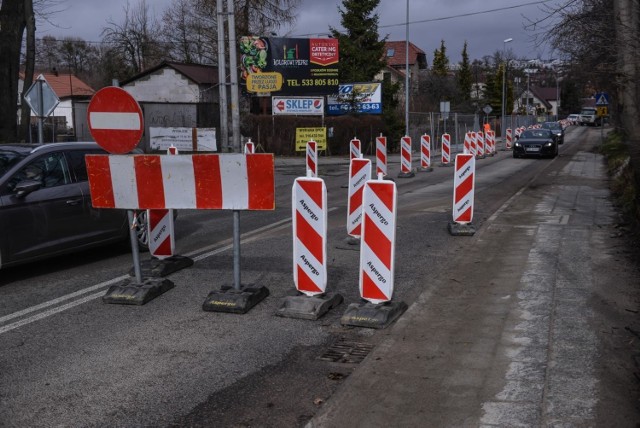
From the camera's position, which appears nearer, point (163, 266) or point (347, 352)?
point (347, 352)

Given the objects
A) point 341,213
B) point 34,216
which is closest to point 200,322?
point 34,216

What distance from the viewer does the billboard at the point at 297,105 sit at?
38.1m

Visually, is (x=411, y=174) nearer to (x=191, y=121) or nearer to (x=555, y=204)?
(x=555, y=204)

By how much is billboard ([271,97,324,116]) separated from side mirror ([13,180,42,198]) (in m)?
30.5

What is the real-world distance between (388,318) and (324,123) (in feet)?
107

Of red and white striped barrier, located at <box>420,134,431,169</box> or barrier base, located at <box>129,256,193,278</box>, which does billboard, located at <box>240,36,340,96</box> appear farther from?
barrier base, located at <box>129,256,193,278</box>

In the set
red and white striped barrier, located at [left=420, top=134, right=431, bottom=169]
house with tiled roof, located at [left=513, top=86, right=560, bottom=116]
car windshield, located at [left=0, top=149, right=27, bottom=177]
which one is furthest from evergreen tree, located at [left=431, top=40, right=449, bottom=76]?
car windshield, located at [left=0, top=149, right=27, bottom=177]

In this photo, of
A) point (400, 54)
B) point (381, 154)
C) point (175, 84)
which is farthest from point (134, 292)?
→ point (400, 54)

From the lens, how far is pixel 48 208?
816 cm

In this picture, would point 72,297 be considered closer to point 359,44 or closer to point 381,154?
point 381,154

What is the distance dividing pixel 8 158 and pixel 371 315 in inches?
193

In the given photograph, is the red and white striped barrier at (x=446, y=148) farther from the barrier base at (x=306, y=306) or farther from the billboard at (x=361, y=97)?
the barrier base at (x=306, y=306)

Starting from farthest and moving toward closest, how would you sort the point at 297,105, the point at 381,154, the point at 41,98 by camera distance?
the point at 297,105 < the point at 381,154 < the point at 41,98

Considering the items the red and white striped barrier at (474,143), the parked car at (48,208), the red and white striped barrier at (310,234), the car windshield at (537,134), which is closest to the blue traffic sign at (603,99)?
the car windshield at (537,134)
